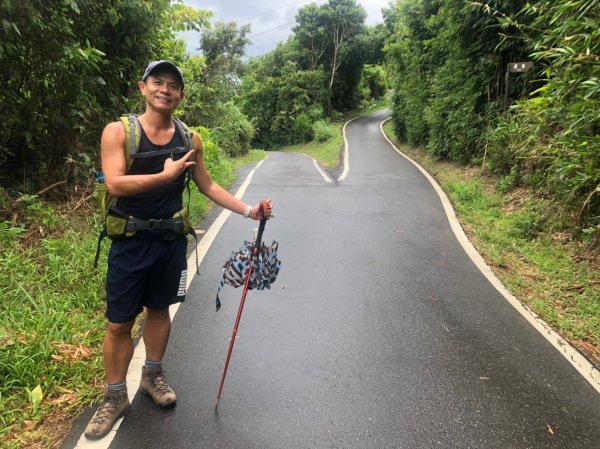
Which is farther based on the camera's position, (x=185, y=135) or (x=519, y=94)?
(x=519, y=94)

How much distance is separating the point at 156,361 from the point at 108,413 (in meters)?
0.43

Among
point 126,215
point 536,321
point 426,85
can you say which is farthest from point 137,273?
point 426,85

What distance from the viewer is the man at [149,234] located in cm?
241

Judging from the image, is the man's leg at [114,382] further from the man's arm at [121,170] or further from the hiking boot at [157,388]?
the man's arm at [121,170]

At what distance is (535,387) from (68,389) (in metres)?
3.41

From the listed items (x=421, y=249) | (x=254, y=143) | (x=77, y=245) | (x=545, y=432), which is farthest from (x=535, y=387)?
(x=254, y=143)

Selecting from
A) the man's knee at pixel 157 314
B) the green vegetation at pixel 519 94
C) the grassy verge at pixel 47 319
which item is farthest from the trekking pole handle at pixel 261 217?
the green vegetation at pixel 519 94

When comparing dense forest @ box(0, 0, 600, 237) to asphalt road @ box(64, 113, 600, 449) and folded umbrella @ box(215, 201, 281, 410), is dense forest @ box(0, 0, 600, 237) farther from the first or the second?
folded umbrella @ box(215, 201, 281, 410)

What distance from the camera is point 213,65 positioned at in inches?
725

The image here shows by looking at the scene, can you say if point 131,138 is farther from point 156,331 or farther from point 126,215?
point 156,331

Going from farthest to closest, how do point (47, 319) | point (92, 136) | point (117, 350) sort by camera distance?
point (92, 136) → point (47, 319) → point (117, 350)

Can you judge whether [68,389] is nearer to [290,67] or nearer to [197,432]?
[197,432]

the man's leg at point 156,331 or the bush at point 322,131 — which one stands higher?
the man's leg at point 156,331

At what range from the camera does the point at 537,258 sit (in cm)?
602
